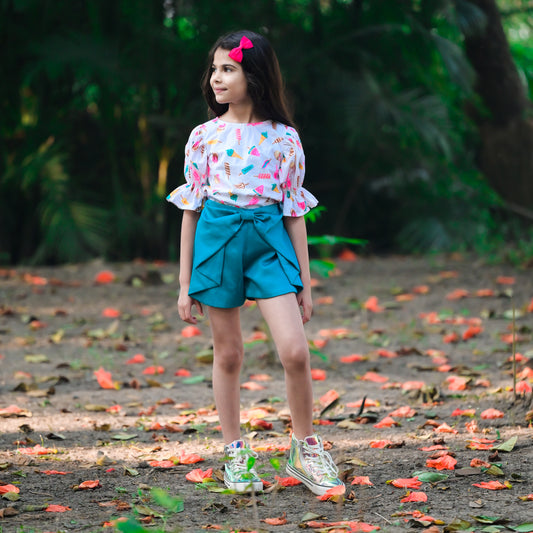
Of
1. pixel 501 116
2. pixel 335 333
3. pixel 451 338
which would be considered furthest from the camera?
pixel 501 116

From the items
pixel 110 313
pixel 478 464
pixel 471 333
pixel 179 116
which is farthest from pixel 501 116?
pixel 478 464

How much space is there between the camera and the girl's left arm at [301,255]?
257 centimetres

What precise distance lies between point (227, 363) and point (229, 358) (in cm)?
2

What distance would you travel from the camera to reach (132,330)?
5234mm

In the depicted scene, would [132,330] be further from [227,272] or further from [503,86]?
[503,86]

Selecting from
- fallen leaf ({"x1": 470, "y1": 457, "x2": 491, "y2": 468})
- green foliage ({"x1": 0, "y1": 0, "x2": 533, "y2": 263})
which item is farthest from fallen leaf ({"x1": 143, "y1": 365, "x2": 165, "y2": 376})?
green foliage ({"x1": 0, "y1": 0, "x2": 533, "y2": 263})

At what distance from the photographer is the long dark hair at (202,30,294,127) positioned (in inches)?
99.2

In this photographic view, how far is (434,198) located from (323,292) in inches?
108

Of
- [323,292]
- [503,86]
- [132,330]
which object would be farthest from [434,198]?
[132,330]

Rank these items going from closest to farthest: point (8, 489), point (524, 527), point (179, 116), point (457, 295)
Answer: point (524, 527)
point (8, 489)
point (457, 295)
point (179, 116)

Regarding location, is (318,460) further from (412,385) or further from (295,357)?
(412,385)

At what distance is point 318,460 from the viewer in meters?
2.52

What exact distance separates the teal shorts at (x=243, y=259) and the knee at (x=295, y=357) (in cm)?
17

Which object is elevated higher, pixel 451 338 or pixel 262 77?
pixel 262 77
